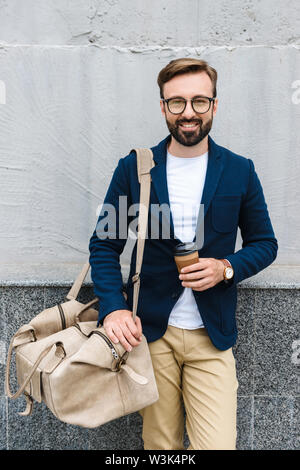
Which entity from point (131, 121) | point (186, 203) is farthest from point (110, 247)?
point (131, 121)

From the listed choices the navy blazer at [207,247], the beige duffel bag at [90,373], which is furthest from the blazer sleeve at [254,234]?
the beige duffel bag at [90,373]

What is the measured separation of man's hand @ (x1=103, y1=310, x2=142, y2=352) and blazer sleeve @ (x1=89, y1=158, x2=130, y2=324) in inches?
2.3

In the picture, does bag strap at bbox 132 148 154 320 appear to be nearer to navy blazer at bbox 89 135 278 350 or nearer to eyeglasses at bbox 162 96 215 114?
navy blazer at bbox 89 135 278 350

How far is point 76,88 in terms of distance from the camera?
3.09m

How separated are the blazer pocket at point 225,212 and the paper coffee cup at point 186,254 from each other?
0.95 feet

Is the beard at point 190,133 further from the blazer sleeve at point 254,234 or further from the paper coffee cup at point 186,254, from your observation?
the paper coffee cup at point 186,254

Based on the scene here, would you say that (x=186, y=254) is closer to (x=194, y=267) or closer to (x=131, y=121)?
(x=194, y=267)

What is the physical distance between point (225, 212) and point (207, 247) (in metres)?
0.19

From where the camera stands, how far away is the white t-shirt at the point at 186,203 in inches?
90.7

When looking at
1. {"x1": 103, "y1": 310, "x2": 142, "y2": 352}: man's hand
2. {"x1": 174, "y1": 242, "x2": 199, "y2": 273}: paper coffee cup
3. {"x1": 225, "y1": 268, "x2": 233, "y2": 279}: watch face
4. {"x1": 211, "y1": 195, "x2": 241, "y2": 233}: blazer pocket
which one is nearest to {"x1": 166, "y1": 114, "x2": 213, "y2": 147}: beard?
{"x1": 211, "y1": 195, "x2": 241, "y2": 233}: blazer pocket

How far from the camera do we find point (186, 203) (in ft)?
7.56

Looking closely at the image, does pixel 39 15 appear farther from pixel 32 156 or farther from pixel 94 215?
pixel 94 215

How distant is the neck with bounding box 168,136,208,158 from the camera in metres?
2.32
